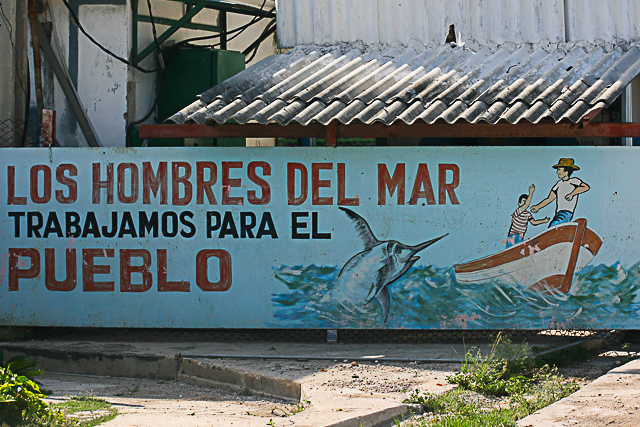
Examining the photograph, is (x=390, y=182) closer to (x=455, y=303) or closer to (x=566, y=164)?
(x=455, y=303)

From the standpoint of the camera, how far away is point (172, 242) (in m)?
6.97

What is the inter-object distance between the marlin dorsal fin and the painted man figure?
165cm

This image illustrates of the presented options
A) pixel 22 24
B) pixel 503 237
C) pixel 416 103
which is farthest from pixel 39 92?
pixel 503 237

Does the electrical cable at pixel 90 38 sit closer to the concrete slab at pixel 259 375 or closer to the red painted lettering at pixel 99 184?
the red painted lettering at pixel 99 184

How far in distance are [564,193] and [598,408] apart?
9.14 feet

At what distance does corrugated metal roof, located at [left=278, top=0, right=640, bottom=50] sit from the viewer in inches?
300

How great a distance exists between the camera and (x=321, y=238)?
6.89 meters

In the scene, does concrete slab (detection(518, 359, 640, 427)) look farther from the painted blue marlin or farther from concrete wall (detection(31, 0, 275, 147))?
concrete wall (detection(31, 0, 275, 147))

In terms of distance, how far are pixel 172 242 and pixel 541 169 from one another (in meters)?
3.80

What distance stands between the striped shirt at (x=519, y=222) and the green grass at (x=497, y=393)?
1.23 meters

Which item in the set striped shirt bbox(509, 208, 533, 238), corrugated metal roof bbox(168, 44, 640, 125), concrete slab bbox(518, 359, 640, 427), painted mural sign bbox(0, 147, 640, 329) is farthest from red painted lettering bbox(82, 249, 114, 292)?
concrete slab bbox(518, 359, 640, 427)

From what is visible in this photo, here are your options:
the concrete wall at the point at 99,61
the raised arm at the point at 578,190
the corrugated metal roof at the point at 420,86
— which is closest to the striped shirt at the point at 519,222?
the raised arm at the point at 578,190

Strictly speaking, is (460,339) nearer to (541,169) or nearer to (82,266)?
(541,169)

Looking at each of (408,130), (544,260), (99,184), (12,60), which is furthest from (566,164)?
(12,60)
